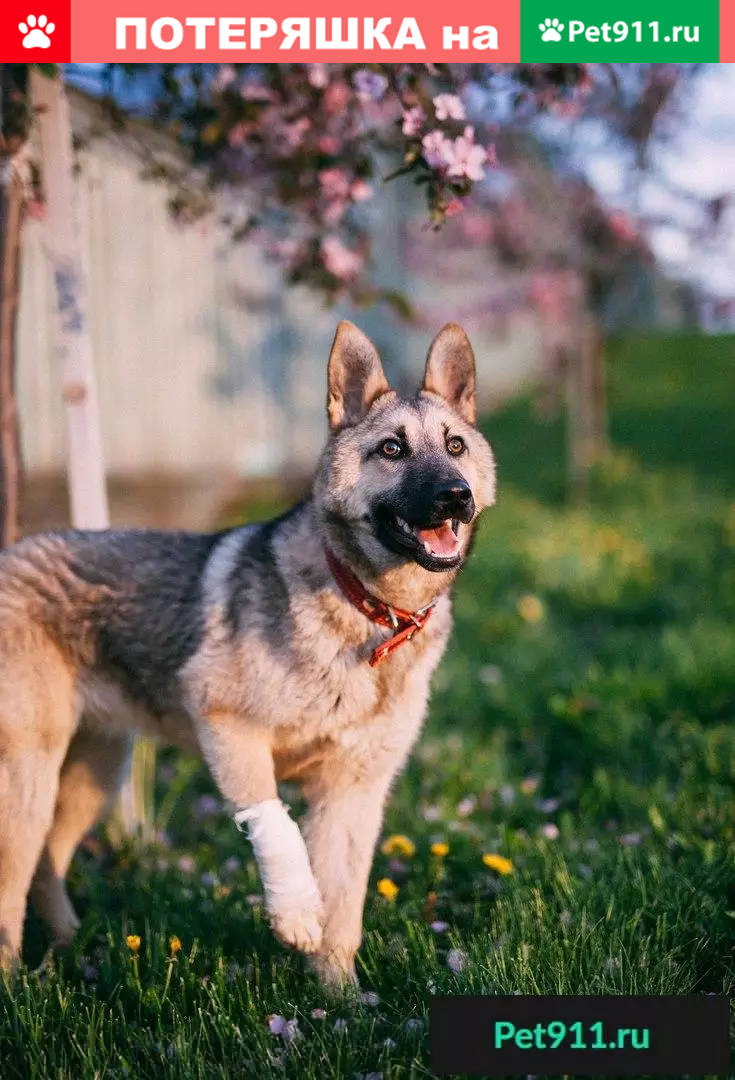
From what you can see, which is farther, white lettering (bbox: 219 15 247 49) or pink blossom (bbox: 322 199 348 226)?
pink blossom (bbox: 322 199 348 226)

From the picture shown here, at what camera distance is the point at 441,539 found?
263cm

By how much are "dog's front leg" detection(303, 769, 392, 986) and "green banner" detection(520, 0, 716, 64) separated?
2211 mm

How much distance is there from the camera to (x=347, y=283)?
14.4 ft

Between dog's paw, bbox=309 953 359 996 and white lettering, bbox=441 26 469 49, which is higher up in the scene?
white lettering, bbox=441 26 469 49

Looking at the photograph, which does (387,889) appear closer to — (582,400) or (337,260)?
(337,260)

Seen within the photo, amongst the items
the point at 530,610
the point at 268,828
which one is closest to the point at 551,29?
the point at 268,828

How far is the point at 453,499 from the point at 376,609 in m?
0.44

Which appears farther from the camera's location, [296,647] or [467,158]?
[467,158]

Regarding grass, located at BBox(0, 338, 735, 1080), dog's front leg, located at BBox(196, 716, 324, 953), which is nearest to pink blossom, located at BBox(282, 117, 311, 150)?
dog's front leg, located at BBox(196, 716, 324, 953)

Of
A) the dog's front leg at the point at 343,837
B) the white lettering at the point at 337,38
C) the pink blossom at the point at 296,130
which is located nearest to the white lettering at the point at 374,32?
the white lettering at the point at 337,38

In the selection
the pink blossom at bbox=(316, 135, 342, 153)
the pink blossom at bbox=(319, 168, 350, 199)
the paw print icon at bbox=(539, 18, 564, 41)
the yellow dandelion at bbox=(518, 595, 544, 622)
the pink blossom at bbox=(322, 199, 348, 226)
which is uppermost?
the paw print icon at bbox=(539, 18, 564, 41)

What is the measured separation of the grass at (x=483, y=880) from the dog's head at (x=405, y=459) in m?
1.07

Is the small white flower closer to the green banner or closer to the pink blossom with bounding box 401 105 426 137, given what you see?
the pink blossom with bounding box 401 105 426 137

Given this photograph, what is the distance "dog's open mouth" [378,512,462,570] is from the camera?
2541 mm
